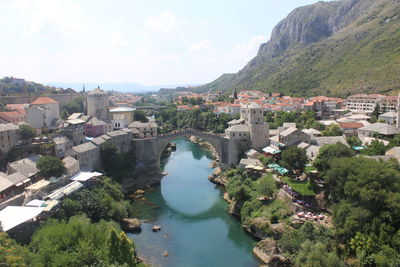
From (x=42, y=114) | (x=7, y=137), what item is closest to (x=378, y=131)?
(x=7, y=137)

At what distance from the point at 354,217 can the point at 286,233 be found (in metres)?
3.84

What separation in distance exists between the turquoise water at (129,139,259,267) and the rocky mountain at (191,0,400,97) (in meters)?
35.4

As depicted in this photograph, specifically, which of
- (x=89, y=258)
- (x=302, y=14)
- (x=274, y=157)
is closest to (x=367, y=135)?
(x=274, y=157)

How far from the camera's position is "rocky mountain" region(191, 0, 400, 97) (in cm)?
5541

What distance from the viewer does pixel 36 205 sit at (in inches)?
756

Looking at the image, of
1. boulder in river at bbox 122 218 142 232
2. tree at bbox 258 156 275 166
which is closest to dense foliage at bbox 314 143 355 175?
tree at bbox 258 156 275 166

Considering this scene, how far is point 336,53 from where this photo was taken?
72.7 metres

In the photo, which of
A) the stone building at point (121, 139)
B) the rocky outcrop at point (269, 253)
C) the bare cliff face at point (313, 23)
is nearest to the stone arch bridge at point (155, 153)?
the stone building at point (121, 139)

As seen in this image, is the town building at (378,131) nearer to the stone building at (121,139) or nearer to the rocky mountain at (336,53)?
the rocky mountain at (336,53)

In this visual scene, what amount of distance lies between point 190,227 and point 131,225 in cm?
416

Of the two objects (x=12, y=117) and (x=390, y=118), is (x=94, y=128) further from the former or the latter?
(x=390, y=118)

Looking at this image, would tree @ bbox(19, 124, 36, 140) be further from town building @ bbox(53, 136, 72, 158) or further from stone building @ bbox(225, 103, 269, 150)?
stone building @ bbox(225, 103, 269, 150)

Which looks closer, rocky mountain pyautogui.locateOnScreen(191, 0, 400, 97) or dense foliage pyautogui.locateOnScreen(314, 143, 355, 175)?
dense foliage pyautogui.locateOnScreen(314, 143, 355, 175)

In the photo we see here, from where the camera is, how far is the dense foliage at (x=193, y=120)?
163 feet
